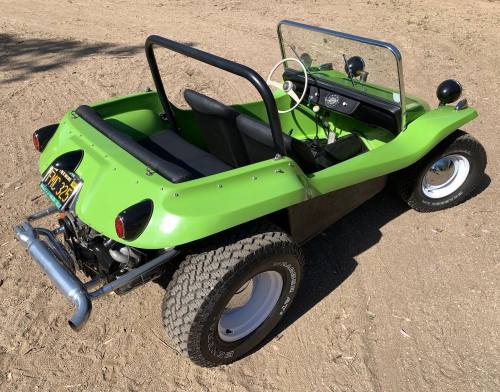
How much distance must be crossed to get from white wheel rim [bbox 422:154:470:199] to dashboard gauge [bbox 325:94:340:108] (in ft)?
2.82

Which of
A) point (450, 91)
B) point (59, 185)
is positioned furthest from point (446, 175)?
point (59, 185)

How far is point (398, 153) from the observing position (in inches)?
116

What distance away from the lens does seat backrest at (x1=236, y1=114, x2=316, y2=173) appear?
2484 mm

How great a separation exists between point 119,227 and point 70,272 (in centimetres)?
36

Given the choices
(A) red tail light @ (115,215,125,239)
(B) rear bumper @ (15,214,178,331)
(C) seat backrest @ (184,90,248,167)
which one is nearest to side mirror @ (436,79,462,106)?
(C) seat backrest @ (184,90,248,167)

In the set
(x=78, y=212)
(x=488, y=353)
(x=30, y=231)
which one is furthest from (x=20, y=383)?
(x=488, y=353)

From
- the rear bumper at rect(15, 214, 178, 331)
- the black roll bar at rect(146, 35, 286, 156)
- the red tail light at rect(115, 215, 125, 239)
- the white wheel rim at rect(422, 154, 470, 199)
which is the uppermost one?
the black roll bar at rect(146, 35, 286, 156)

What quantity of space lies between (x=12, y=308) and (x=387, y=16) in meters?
8.05

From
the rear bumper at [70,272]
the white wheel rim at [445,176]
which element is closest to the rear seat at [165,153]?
the rear bumper at [70,272]

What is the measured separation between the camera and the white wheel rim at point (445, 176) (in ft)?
11.7

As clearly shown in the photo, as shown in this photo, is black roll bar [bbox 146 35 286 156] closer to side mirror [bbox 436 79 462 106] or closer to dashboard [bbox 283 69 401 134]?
dashboard [bbox 283 69 401 134]

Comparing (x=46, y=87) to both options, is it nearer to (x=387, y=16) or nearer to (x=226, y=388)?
(x=226, y=388)

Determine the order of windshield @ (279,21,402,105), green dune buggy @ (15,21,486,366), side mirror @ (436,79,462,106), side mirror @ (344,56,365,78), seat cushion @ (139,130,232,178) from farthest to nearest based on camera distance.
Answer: side mirror @ (436,79,462,106) < side mirror @ (344,56,365,78) < windshield @ (279,21,402,105) < seat cushion @ (139,130,232,178) < green dune buggy @ (15,21,486,366)

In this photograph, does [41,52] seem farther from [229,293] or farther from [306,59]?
[229,293]
